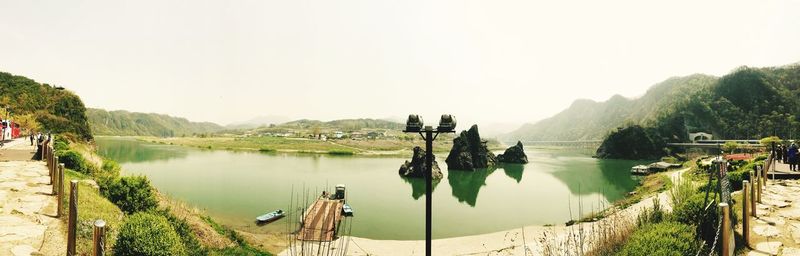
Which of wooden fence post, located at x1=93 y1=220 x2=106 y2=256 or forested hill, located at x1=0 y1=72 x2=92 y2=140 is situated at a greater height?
forested hill, located at x1=0 y1=72 x2=92 y2=140

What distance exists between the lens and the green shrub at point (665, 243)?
21.9ft

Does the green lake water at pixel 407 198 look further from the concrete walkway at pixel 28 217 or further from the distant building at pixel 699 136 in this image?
the distant building at pixel 699 136

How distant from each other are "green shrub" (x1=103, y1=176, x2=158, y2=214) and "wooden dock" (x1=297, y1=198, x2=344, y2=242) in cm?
623

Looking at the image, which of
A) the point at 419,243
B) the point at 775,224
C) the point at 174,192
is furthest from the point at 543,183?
the point at 174,192

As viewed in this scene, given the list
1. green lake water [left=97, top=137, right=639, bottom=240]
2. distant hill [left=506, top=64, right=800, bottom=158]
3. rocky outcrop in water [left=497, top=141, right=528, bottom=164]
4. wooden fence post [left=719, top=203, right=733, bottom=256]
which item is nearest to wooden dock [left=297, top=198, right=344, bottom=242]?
green lake water [left=97, top=137, right=639, bottom=240]

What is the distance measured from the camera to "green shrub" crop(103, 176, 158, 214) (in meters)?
13.5

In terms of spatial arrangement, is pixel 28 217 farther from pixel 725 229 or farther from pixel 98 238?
pixel 725 229

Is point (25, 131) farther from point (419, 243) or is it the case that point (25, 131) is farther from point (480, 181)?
point (480, 181)

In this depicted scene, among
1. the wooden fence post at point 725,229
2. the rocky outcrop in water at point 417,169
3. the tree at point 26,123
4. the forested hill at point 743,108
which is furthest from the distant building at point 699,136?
the tree at point 26,123

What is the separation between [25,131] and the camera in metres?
45.0

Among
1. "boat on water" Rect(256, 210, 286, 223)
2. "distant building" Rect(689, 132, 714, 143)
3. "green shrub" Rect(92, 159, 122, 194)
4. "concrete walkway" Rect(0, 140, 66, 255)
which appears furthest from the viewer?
"distant building" Rect(689, 132, 714, 143)

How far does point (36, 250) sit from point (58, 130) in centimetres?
6337

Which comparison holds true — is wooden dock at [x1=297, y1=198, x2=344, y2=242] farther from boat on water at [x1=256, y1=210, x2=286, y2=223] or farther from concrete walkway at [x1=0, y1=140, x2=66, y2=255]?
concrete walkway at [x1=0, y1=140, x2=66, y2=255]

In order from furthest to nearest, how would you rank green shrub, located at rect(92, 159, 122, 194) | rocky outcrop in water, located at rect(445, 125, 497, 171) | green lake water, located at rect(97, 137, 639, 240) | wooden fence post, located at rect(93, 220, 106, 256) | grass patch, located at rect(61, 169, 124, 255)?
rocky outcrop in water, located at rect(445, 125, 497, 171)
green lake water, located at rect(97, 137, 639, 240)
green shrub, located at rect(92, 159, 122, 194)
grass patch, located at rect(61, 169, 124, 255)
wooden fence post, located at rect(93, 220, 106, 256)
